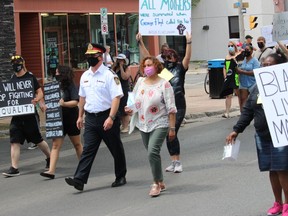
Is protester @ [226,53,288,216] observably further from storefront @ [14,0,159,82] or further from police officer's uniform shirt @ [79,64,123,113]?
storefront @ [14,0,159,82]

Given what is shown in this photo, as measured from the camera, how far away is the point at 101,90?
8.92 metres

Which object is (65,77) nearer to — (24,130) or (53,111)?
(53,111)

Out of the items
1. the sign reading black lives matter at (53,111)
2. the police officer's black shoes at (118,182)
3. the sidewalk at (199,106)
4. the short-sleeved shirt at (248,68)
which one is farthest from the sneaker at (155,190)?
the sidewalk at (199,106)

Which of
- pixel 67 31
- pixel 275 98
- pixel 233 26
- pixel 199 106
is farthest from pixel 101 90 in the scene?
pixel 233 26

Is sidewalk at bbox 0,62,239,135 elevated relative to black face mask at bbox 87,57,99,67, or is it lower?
lower

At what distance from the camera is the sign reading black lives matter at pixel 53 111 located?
10.2 meters

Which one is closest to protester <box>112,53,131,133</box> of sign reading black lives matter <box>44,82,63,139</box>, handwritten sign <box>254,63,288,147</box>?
sign reading black lives matter <box>44,82,63,139</box>

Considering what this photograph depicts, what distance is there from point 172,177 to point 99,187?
1.06 m

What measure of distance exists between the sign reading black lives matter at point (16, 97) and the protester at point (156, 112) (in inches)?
110

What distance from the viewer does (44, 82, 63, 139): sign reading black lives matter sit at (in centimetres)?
1020

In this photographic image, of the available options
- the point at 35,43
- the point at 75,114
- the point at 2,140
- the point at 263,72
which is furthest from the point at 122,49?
the point at 263,72

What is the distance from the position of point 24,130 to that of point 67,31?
13572mm

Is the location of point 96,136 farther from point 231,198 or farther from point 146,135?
point 231,198

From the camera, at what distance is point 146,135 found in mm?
8594
